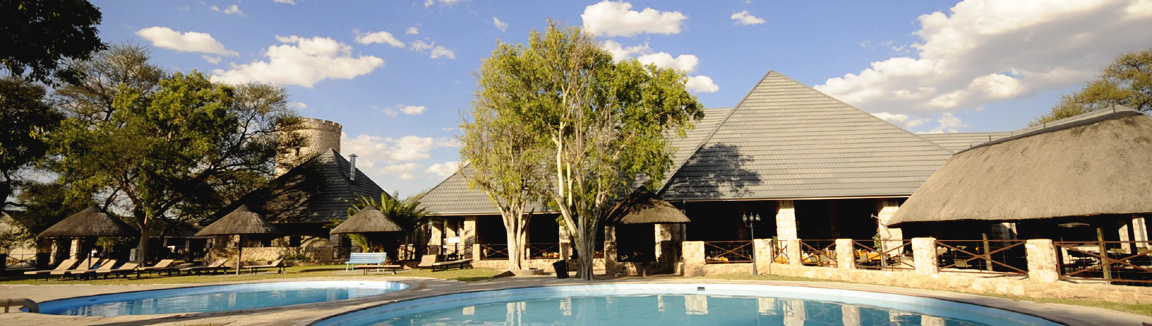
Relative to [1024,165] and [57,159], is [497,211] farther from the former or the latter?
[57,159]

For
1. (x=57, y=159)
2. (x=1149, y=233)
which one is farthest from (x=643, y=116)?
(x=57, y=159)

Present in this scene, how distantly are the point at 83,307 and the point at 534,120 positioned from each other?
1093cm

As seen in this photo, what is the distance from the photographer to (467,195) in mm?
22719

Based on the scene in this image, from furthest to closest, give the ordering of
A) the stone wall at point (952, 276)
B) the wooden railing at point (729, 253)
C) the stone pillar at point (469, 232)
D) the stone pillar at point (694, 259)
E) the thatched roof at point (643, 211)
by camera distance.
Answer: the stone pillar at point (469, 232)
the wooden railing at point (729, 253)
the thatched roof at point (643, 211)
the stone pillar at point (694, 259)
the stone wall at point (952, 276)

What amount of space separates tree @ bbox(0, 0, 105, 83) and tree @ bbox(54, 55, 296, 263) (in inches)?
441

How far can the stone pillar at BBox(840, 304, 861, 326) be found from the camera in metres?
9.63

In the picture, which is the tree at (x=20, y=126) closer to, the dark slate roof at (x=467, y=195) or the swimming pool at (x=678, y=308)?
the swimming pool at (x=678, y=308)

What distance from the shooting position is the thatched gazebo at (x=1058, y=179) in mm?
10156

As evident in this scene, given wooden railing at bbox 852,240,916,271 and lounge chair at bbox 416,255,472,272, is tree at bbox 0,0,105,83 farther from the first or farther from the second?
wooden railing at bbox 852,240,916,271

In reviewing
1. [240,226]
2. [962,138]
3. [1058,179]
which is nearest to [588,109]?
[1058,179]


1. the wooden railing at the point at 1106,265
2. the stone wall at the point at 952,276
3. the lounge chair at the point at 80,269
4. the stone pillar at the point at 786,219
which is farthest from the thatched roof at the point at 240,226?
the wooden railing at the point at 1106,265

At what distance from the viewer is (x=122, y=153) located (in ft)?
73.5

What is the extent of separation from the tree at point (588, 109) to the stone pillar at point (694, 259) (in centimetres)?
234

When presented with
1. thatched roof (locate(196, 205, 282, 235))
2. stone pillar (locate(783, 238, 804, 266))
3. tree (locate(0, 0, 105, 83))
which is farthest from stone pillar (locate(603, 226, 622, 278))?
tree (locate(0, 0, 105, 83))
